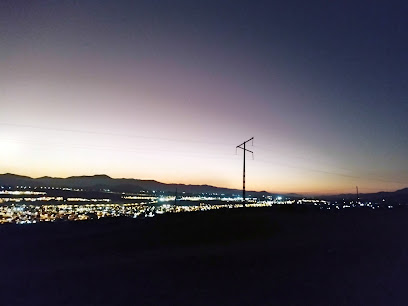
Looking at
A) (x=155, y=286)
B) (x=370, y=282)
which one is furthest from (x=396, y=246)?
(x=155, y=286)

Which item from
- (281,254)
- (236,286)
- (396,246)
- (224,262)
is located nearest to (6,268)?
(224,262)

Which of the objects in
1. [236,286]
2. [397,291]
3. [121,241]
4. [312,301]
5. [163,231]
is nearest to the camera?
[312,301]

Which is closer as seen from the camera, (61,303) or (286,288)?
(61,303)

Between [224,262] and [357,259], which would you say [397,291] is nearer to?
[357,259]

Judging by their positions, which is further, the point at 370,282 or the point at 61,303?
the point at 370,282

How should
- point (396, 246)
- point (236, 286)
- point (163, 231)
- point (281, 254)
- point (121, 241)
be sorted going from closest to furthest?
point (236, 286), point (281, 254), point (396, 246), point (121, 241), point (163, 231)

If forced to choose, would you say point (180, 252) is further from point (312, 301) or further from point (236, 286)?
point (312, 301)
